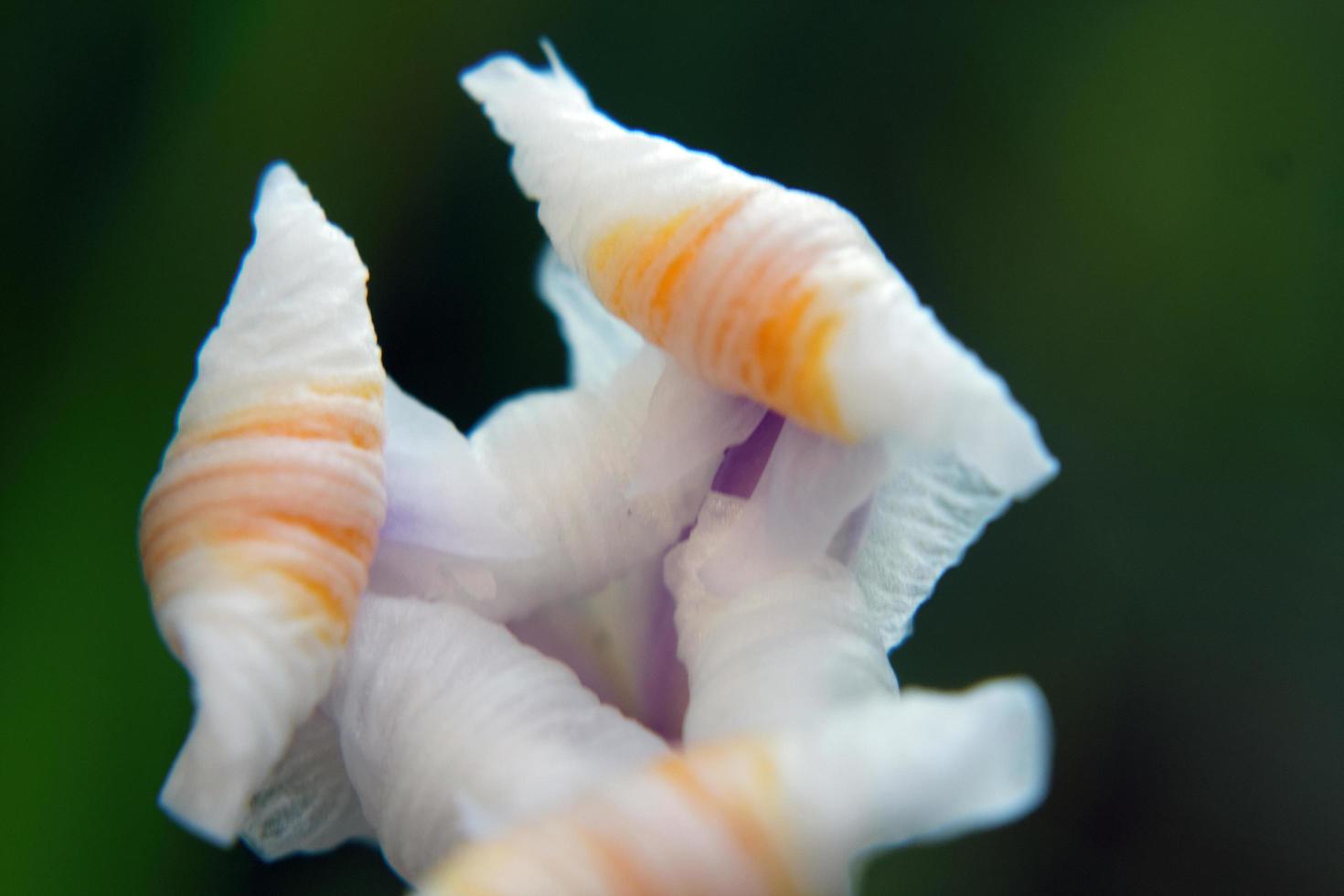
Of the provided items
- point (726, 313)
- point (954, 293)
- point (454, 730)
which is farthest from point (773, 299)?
point (954, 293)

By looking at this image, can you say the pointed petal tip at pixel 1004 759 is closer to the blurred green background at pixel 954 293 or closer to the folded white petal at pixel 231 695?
the folded white petal at pixel 231 695

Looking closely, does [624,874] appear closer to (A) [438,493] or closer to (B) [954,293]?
(A) [438,493]

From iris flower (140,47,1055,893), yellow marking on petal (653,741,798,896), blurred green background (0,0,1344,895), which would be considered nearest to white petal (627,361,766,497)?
iris flower (140,47,1055,893)

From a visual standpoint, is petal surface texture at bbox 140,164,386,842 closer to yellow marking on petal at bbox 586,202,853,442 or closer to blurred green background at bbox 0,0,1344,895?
yellow marking on petal at bbox 586,202,853,442

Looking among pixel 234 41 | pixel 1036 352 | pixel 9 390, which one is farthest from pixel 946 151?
pixel 9 390

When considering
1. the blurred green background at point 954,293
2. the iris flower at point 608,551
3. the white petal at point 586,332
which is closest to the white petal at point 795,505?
the iris flower at point 608,551

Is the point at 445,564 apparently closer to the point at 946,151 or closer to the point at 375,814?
the point at 375,814
